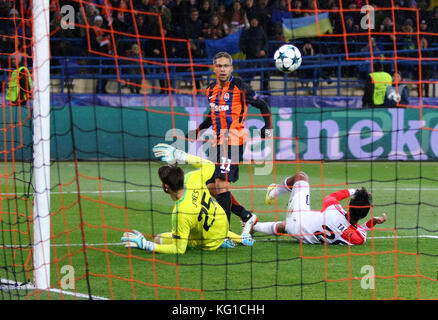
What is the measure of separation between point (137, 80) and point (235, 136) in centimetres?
1193

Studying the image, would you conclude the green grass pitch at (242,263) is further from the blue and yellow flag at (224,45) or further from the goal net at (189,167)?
the blue and yellow flag at (224,45)

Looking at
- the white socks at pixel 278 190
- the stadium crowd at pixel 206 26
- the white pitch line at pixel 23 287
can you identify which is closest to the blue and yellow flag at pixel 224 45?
the stadium crowd at pixel 206 26

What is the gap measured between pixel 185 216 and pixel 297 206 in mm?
1446

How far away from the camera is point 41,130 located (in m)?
6.59

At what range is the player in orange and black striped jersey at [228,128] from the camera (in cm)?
913

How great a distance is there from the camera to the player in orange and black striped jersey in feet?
30.0

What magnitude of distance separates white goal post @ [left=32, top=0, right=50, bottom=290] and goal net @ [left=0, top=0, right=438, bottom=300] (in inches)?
0.5

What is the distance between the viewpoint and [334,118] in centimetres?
1834

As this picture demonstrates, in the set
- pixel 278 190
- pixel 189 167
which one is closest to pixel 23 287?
pixel 278 190

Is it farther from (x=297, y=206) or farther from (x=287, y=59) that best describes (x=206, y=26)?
(x=297, y=206)

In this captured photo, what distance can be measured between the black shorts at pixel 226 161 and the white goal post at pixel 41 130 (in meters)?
2.76

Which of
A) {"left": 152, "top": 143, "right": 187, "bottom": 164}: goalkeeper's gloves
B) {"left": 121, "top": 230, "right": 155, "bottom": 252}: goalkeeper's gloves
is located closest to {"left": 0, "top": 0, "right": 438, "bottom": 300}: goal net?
{"left": 121, "top": 230, "right": 155, "bottom": 252}: goalkeeper's gloves

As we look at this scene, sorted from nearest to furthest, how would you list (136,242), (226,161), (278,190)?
(136,242) < (226,161) < (278,190)
